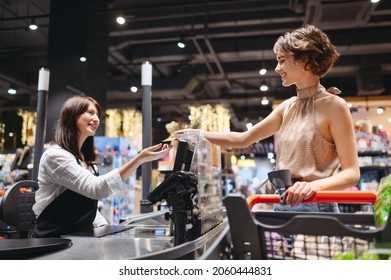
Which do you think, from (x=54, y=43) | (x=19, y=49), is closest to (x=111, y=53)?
(x=19, y=49)

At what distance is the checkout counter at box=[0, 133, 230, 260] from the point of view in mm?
921

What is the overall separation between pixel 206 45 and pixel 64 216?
23.5ft

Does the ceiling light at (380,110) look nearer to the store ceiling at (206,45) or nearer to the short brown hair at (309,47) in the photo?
the store ceiling at (206,45)

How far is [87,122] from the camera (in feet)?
6.15

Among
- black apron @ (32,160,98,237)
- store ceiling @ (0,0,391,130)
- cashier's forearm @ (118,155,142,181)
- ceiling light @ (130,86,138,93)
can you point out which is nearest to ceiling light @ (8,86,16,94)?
store ceiling @ (0,0,391,130)

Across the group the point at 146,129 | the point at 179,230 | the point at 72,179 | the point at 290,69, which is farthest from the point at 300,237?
the point at 146,129

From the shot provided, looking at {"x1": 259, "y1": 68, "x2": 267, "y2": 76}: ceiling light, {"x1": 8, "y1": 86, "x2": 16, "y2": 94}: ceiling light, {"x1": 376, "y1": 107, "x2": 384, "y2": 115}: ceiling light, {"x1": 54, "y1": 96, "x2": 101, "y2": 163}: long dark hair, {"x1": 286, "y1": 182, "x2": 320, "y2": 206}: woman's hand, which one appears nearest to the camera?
{"x1": 286, "y1": 182, "x2": 320, "y2": 206}: woman's hand

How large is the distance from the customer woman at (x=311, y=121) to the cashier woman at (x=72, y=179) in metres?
0.41

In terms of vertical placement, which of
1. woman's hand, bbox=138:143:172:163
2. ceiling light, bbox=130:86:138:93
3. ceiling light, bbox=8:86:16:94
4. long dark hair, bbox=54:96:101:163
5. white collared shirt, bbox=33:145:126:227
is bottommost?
white collared shirt, bbox=33:145:126:227

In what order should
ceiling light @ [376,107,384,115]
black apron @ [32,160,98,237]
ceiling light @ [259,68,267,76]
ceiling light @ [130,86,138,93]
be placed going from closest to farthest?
black apron @ [32,160,98,237] → ceiling light @ [376,107,384,115] → ceiling light @ [259,68,267,76] → ceiling light @ [130,86,138,93]

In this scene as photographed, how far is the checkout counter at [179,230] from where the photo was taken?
921mm

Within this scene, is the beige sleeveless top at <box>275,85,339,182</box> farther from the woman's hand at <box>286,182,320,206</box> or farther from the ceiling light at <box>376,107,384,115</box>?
the ceiling light at <box>376,107,384,115</box>

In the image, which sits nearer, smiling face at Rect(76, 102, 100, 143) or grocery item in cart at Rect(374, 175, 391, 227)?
grocery item in cart at Rect(374, 175, 391, 227)

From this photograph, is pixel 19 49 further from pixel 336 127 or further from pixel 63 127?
pixel 336 127
